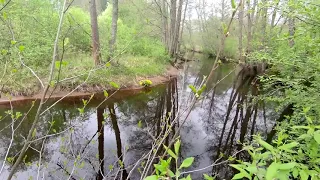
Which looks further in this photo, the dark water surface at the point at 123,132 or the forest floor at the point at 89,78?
the forest floor at the point at 89,78

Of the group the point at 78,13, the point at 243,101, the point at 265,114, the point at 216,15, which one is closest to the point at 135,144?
the point at 265,114

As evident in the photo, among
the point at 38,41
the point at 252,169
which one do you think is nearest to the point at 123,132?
the point at 252,169

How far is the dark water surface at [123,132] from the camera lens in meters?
5.02

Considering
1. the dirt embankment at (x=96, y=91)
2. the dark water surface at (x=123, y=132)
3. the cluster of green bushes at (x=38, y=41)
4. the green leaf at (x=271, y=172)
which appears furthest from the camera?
the dirt embankment at (x=96, y=91)

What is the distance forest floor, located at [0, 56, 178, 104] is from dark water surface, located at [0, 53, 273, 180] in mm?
802

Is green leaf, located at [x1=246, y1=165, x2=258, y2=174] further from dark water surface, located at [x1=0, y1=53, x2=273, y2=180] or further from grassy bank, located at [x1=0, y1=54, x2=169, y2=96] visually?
grassy bank, located at [x1=0, y1=54, x2=169, y2=96]

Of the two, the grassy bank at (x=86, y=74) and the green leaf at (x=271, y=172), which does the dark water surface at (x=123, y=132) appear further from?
the green leaf at (x=271, y=172)

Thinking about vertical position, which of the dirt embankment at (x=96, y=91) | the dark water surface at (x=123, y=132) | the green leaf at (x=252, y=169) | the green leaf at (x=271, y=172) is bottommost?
the dark water surface at (x=123, y=132)

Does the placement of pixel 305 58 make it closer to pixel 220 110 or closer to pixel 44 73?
pixel 220 110

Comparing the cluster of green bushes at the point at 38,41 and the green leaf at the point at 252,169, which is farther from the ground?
the cluster of green bushes at the point at 38,41

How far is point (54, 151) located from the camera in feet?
18.3

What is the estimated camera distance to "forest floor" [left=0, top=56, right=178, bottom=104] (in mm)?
9180

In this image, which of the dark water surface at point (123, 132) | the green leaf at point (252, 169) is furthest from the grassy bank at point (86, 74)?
the green leaf at point (252, 169)

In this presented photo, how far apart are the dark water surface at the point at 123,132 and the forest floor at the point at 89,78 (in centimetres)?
80
